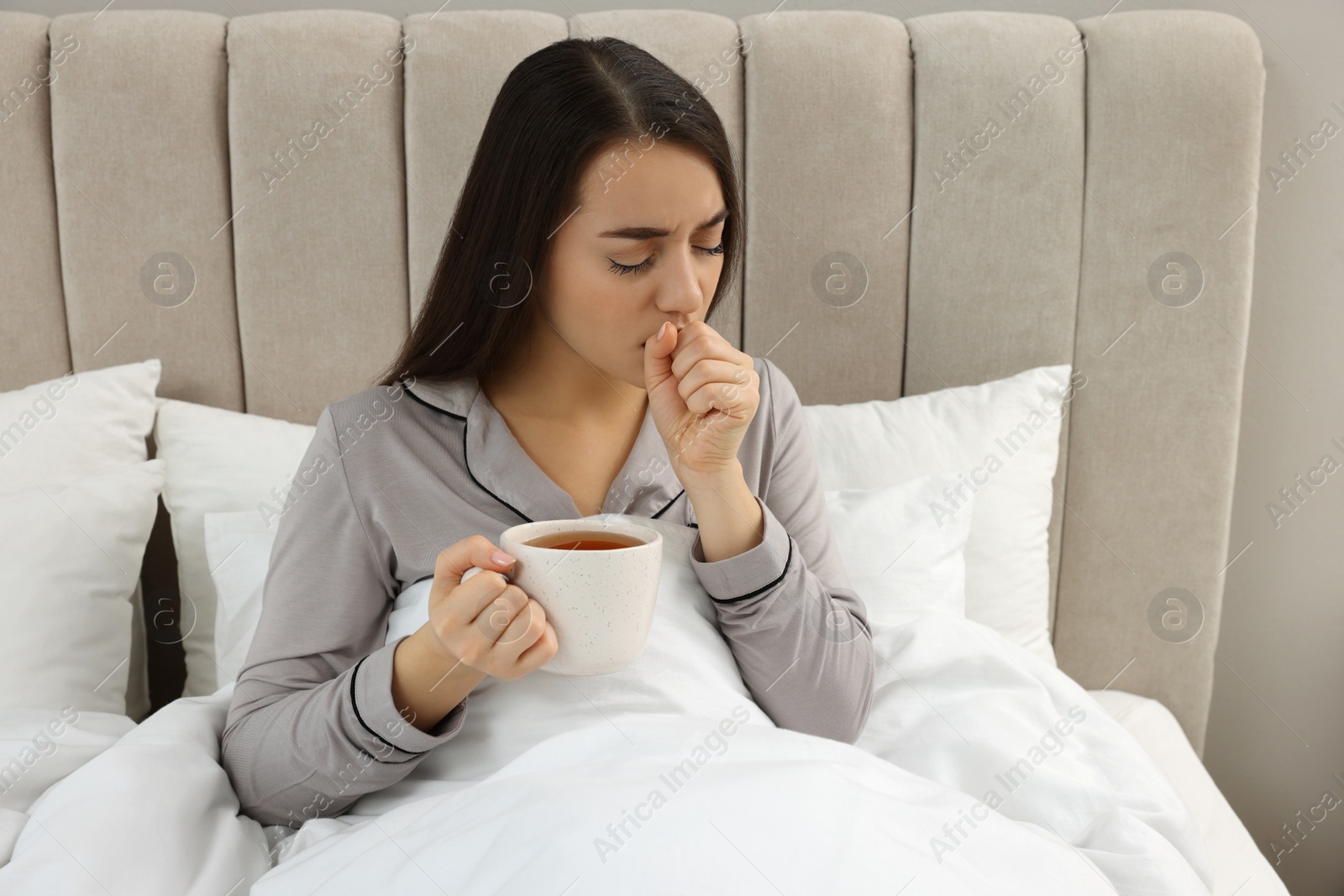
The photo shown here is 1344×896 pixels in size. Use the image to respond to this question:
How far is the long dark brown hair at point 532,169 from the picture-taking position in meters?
0.94

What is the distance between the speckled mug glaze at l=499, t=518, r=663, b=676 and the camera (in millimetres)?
717

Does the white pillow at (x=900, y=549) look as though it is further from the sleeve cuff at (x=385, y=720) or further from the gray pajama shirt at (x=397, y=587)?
the sleeve cuff at (x=385, y=720)

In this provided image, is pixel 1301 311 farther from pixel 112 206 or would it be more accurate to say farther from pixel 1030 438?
pixel 112 206

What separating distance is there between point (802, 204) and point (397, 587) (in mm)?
852

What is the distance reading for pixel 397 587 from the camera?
3.26ft

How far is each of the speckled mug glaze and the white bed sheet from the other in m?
0.77

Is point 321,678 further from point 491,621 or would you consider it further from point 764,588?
point 764,588

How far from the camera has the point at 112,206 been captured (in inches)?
55.0

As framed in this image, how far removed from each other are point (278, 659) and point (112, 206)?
2.80 ft

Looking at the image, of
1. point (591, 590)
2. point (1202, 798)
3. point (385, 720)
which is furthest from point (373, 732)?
point (1202, 798)

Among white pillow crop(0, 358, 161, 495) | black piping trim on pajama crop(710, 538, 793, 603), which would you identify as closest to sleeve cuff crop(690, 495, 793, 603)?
black piping trim on pajama crop(710, 538, 793, 603)

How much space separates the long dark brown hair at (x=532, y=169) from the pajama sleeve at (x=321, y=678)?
166mm

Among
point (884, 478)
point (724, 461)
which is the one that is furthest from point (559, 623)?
point (884, 478)

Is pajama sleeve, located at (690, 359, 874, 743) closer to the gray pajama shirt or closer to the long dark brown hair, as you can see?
the gray pajama shirt
